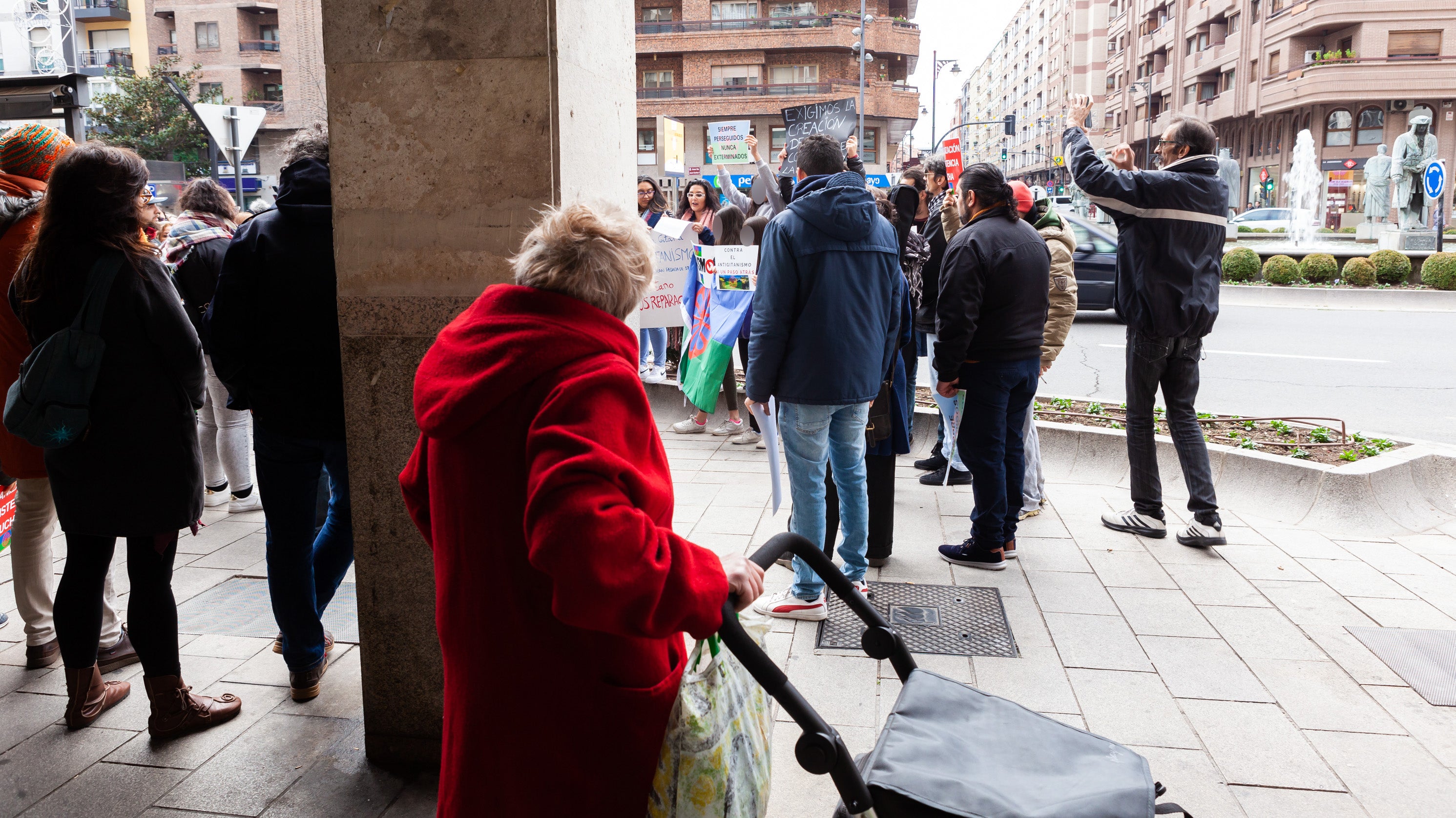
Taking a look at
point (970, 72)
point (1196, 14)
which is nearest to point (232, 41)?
point (1196, 14)

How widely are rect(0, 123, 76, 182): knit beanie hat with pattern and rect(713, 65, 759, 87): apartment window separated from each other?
51068 mm

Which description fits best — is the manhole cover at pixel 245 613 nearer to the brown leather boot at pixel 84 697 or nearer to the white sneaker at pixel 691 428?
the brown leather boot at pixel 84 697

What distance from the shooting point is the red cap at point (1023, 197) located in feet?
19.4

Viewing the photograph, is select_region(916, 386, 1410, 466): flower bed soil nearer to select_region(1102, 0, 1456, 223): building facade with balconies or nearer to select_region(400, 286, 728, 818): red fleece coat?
select_region(400, 286, 728, 818): red fleece coat

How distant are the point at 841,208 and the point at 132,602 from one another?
307 centimetres

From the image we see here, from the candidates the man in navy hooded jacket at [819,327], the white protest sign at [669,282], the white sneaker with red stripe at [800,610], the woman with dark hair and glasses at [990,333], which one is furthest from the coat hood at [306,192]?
the white protest sign at [669,282]

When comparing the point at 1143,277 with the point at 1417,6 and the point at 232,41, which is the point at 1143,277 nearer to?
the point at 1417,6

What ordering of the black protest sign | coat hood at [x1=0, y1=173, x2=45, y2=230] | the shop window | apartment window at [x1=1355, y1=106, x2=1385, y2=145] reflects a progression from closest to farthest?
coat hood at [x1=0, y1=173, x2=45, y2=230]
the black protest sign
apartment window at [x1=1355, y1=106, x2=1385, y2=145]
the shop window

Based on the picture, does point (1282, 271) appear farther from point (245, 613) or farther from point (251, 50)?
point (251, 50)

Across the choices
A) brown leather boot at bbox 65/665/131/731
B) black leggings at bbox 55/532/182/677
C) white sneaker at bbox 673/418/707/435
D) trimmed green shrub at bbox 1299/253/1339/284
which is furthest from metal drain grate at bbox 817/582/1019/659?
trimmed green shrub at bbox 1299/253/1339/284

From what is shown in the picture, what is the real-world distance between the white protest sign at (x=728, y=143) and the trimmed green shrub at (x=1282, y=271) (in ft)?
33.1

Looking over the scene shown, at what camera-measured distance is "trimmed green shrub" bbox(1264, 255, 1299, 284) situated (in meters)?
17.9

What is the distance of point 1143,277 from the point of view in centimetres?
536

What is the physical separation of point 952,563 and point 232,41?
6040 cm
